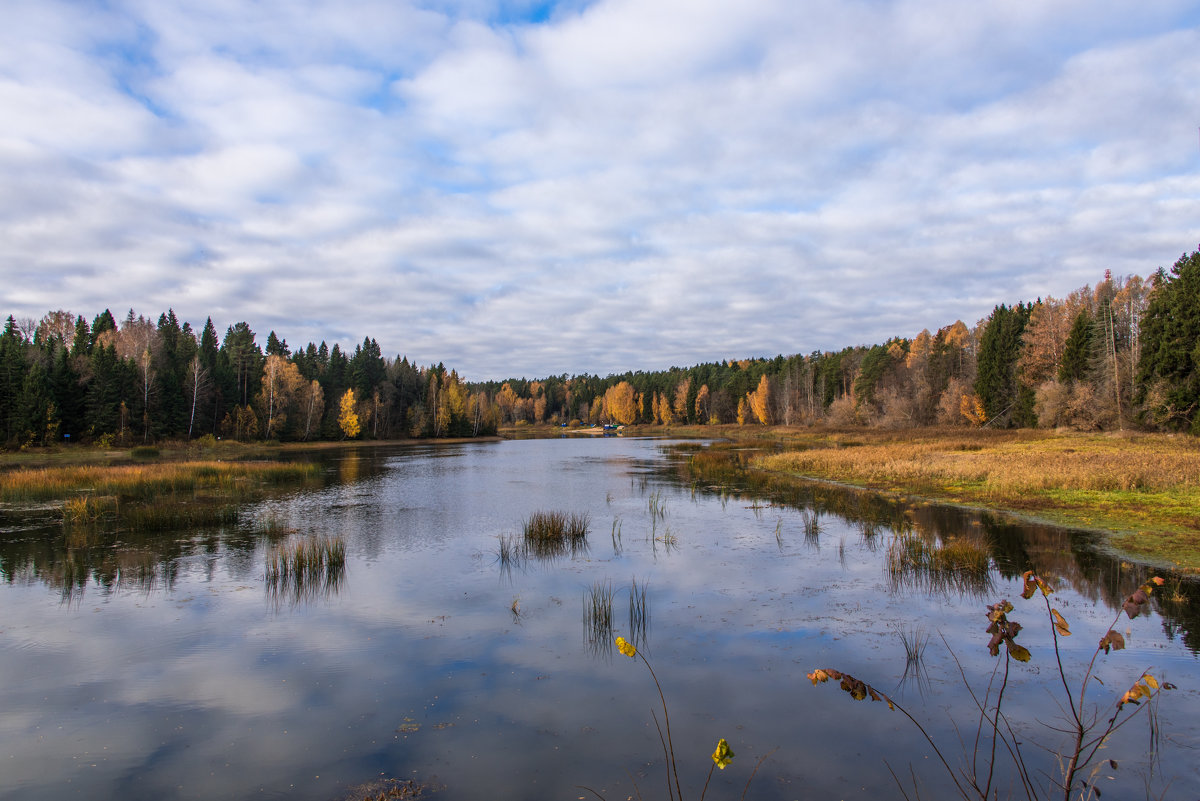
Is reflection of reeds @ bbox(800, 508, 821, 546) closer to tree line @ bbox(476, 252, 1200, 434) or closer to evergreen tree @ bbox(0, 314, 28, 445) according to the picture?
tree line @ bbox(476, 252, 1200, 434)

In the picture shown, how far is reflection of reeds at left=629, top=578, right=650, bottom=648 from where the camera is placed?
10.5m

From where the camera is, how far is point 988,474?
26.9 metres

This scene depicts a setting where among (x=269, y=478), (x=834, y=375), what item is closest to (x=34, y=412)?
(x=269, y=478)

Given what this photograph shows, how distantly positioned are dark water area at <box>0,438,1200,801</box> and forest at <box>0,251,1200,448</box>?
133 feet

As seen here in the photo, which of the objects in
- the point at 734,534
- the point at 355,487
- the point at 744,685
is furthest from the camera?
the point at 355,487

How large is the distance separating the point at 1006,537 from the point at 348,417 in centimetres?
7976

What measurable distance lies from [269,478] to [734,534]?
29.3 metres

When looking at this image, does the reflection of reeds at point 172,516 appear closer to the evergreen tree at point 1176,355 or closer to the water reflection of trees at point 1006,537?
the water reflection of trees at point 1006,537

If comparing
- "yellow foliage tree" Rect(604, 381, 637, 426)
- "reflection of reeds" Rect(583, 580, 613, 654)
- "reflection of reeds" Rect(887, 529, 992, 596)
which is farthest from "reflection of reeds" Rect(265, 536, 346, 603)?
"yellow foliage tree" Rect(604, 381, 637, 426)

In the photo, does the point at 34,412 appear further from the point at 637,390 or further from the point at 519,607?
the point at 637,390

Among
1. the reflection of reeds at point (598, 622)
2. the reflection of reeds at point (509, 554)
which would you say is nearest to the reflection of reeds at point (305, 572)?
the reflection of reeds at point (509, 554)

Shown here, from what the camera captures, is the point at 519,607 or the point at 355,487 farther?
the point at 355,487

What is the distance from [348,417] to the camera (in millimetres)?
83125

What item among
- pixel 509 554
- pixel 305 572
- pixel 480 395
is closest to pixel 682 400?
pixel 480 395
